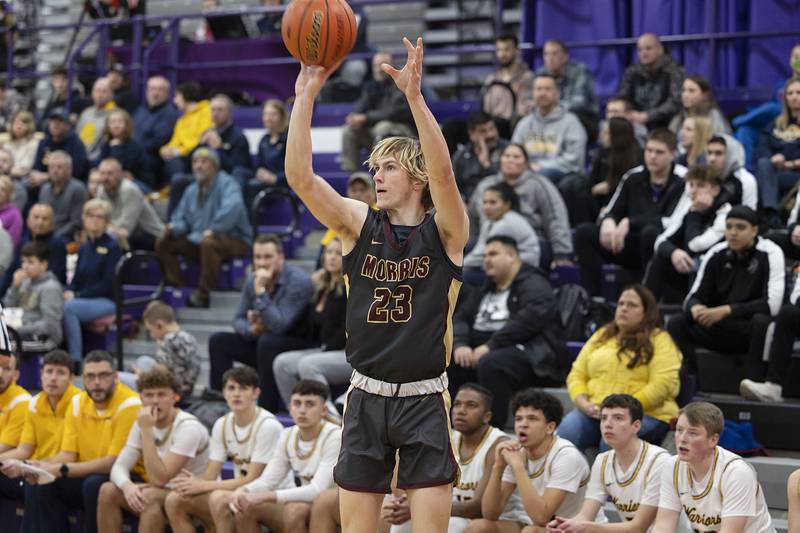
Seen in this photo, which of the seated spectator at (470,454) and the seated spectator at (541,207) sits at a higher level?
the seated spectator at (541,207)

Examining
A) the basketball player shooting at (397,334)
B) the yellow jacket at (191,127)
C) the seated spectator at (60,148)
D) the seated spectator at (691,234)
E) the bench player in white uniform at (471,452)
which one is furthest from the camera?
the yellow jacket at (191,127)

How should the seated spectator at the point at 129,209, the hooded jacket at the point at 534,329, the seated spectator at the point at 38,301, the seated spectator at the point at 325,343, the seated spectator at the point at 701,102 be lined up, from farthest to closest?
the seated spectator at the point at 129,209
the seated spectator at the point at 38,301
the seated spectator at the point at 701,102
the seated spectator at the point at 325,343
the hooded jacket at the point at 534,329

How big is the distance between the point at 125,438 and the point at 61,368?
61 centimetres

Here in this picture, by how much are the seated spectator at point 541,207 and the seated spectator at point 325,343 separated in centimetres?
120

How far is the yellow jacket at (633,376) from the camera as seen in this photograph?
6.16 m

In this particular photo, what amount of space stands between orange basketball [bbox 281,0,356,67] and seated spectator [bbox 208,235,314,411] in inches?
153

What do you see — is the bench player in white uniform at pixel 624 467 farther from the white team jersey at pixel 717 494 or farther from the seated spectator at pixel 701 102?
the seated spectator at pixel 701 102

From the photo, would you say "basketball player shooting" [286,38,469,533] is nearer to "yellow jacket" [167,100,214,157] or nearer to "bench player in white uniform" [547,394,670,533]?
"bench player in white uniform" [547,394,670,533]

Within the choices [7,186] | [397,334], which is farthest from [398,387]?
[7,186]

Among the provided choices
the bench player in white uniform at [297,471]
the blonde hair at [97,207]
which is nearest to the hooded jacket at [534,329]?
the bench player in white uniform at [297,471]

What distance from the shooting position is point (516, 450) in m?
5.72

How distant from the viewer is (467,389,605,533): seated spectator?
5668 millimetres

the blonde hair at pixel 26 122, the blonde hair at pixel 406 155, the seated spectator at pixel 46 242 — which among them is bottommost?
the seated spectator at pixel 46 242

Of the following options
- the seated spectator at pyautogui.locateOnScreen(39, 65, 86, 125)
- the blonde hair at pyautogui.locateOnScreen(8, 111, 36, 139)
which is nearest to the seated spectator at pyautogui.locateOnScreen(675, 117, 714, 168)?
the blonde hair at pyautogui.locateOnScreen(8, 111, 36, 139)
